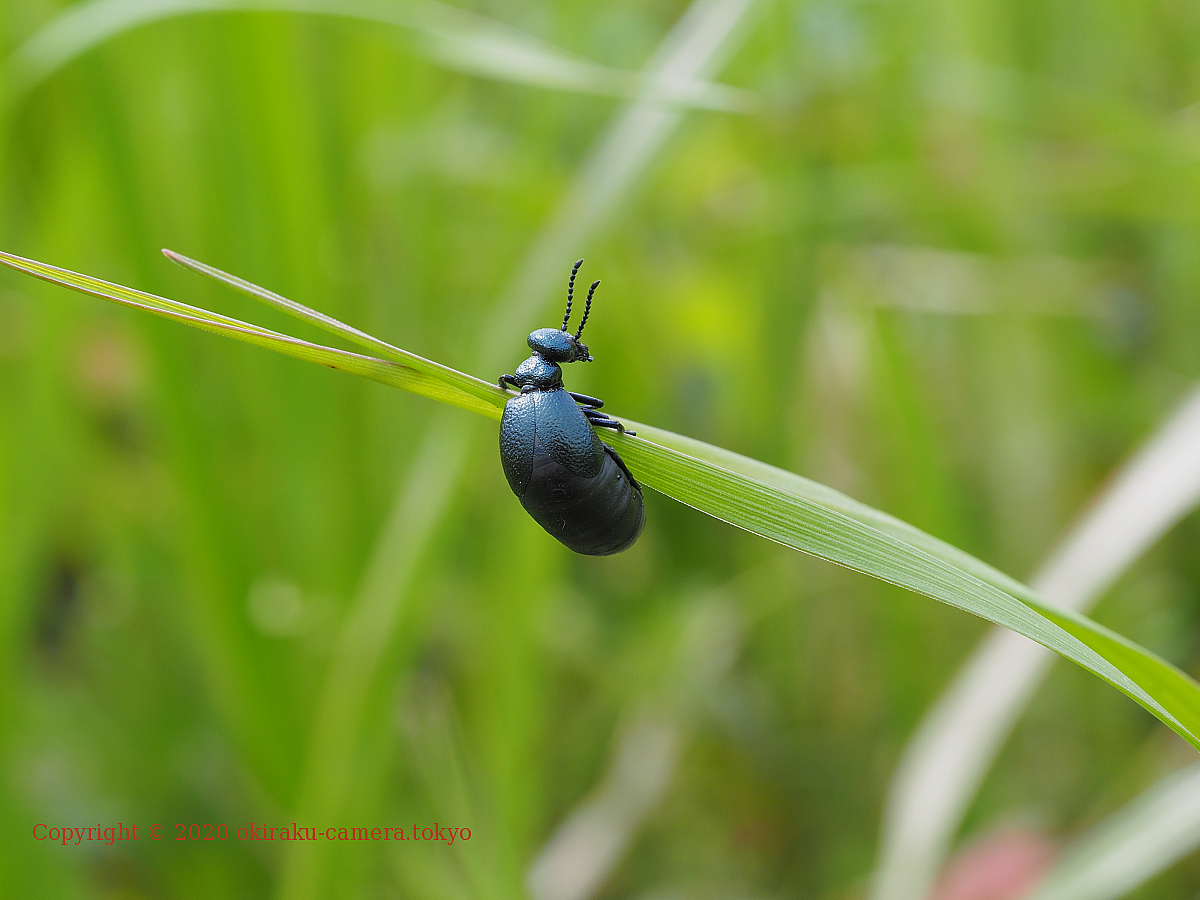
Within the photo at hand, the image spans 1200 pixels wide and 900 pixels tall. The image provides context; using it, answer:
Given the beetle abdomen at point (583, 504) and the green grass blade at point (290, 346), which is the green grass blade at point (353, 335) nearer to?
the green grass blade at point (290, 346)

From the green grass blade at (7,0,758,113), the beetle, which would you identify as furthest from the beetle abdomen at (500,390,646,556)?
the green grass blade at (7,0,758,113)

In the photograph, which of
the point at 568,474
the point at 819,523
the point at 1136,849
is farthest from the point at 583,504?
the point at 1136,849

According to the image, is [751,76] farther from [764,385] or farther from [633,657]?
[633,657]

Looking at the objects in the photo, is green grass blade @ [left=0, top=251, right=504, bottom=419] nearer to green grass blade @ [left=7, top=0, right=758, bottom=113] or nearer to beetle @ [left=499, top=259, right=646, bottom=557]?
beetle @ [left=499, top=259, right=646, bottom=557]

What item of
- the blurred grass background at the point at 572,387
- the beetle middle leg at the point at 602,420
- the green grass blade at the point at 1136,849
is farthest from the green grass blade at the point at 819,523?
the blurred grass background at the point at 572,387

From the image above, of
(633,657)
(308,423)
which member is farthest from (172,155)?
(633,657)
